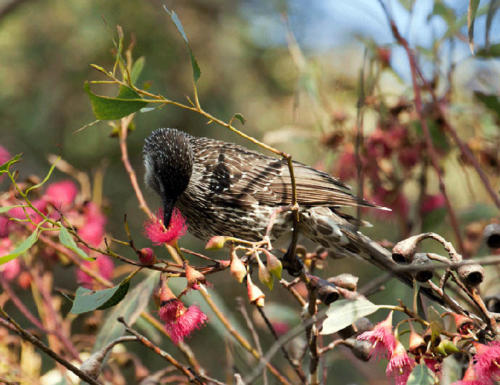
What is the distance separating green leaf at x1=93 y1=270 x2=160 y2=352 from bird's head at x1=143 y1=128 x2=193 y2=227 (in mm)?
588

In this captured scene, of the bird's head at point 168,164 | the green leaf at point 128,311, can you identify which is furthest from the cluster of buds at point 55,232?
the bird's head at point 168,164

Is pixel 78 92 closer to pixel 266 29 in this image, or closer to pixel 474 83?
pixel 266 29

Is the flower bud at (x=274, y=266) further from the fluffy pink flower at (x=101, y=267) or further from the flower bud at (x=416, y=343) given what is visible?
the fluffy pink flower at (x=101, y=267)

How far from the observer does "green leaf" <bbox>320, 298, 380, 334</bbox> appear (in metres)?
1.62

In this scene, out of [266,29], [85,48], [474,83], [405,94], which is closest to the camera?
[405,94]

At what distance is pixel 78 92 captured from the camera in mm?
5238

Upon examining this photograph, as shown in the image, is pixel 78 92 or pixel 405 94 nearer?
pixel 405 94

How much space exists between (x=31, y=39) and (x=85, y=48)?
575mm

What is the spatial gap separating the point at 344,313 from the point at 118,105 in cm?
87

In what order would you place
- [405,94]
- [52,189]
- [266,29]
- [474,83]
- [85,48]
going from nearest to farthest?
[52,189]
[405,94]
[474,83]
[85,48]
[266,29]

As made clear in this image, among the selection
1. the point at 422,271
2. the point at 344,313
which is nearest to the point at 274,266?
the point at 344,313

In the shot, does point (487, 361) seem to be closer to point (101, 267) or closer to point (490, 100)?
point (490, 100)

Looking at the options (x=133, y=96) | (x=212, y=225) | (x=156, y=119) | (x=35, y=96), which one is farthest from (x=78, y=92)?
(x=133, y=96)

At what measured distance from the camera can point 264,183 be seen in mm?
3332
